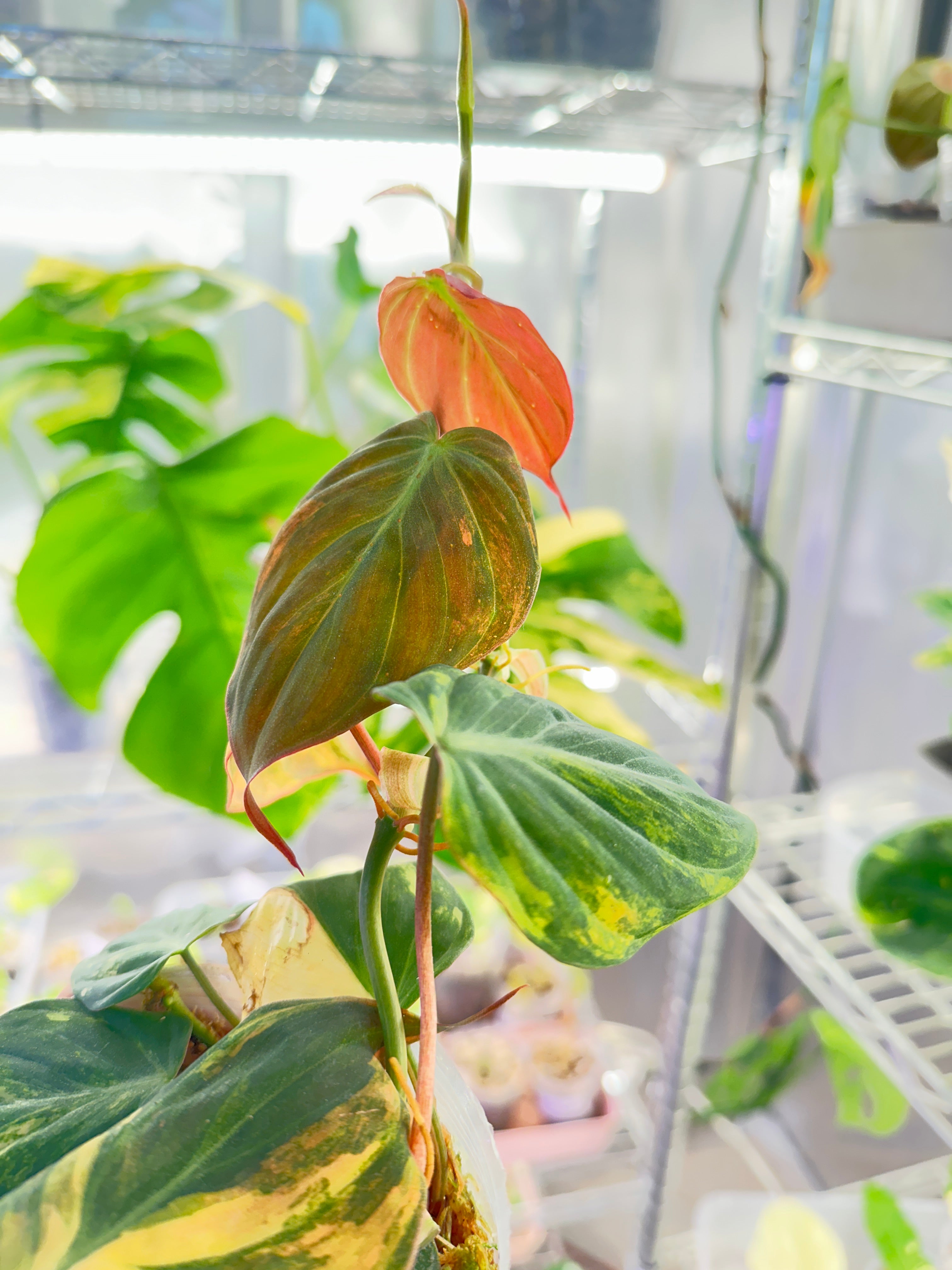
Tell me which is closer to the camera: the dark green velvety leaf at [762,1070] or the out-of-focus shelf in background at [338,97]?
the out-of-focus shelf in background at [338,97]

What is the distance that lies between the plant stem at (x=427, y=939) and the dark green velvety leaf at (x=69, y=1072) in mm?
79

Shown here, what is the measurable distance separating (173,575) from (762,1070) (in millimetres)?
970

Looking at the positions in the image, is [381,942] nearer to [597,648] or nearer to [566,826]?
[566,826]

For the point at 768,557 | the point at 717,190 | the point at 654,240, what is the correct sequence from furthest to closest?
the point at 654,240, the point at 717,190, the point at 768,557

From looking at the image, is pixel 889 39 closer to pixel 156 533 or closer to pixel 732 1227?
pixel 156 533

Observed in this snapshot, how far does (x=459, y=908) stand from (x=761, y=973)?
1090 millimetres

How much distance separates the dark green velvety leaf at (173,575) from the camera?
55 centimetres

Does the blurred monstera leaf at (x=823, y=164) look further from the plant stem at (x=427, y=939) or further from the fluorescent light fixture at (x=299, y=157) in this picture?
the plant stem at (x=427, y=939)

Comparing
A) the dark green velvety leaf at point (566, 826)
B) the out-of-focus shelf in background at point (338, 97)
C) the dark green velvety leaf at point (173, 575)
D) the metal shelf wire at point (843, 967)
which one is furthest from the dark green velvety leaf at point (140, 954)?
the out-of-focus shelf in background at point (338, 97)

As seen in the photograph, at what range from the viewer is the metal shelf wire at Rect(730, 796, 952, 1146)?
65cm

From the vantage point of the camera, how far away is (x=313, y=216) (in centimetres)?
112

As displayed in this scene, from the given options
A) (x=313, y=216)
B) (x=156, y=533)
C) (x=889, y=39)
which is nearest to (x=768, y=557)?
(x=889, y=39)

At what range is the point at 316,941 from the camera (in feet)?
0.90

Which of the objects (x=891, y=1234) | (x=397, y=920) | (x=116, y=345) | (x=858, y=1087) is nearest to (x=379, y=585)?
(x=397, y=920)
